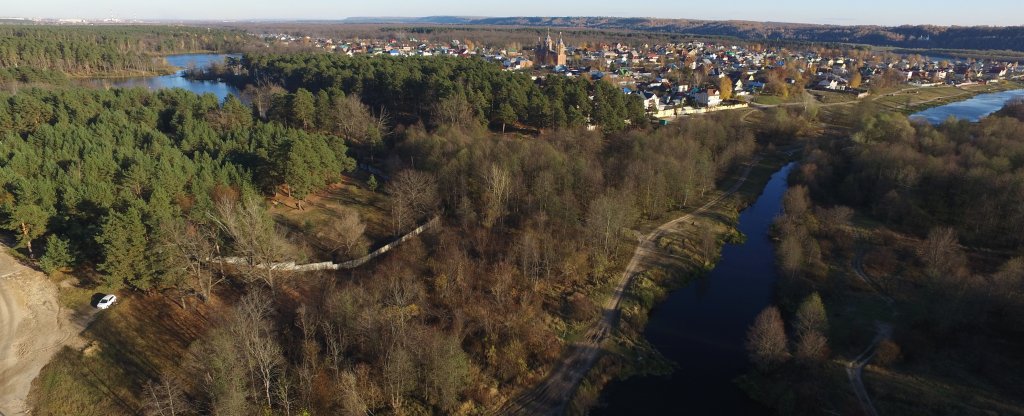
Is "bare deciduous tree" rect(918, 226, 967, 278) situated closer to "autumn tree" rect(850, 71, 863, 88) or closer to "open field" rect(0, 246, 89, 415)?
"open field" rect(0, 246, 89, 415)

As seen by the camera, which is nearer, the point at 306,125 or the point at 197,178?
the point at 197,178

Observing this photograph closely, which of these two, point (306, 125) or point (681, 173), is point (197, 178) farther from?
point (681, 173)

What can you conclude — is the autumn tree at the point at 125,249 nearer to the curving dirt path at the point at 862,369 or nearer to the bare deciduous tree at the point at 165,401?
the bare deciduous tree at the point at 165,401

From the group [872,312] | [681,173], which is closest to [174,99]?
[681,173]

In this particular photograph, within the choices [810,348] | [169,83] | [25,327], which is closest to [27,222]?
[25,327]

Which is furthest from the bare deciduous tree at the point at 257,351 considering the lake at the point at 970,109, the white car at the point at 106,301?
the lake at the point at 970,109

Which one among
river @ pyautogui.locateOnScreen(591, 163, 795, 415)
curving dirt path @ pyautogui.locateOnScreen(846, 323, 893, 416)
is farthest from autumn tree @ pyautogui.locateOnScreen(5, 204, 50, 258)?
curving dirt path @ pyautogui.locateOnScreen(846, 323, 893, 416)
